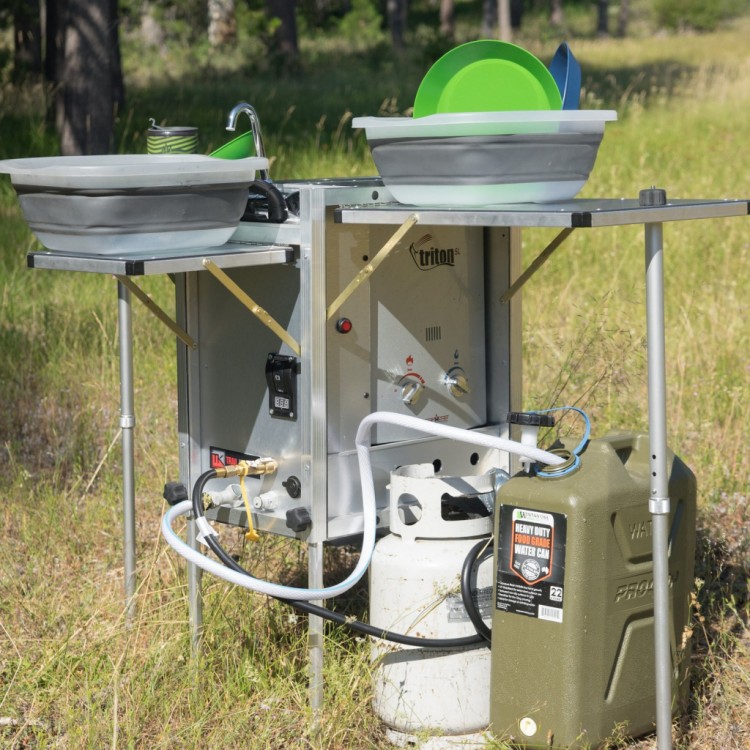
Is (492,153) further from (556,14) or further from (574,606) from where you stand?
(556,14)

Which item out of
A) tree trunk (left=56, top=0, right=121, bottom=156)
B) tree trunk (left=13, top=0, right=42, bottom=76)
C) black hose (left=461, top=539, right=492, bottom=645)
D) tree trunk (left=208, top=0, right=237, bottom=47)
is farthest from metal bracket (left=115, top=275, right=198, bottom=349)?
tree trunk (left=208, top=0, right=237, bottom=47)

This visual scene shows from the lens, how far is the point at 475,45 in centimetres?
275

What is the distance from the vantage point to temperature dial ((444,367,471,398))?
3105mm

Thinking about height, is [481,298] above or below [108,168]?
below

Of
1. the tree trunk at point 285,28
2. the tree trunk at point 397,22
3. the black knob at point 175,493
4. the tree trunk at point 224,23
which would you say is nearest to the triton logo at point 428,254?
the black knob at point 175,493

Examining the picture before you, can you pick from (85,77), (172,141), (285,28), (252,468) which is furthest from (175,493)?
(285,28)

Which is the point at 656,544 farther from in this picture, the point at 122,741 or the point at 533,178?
the point at 122,741

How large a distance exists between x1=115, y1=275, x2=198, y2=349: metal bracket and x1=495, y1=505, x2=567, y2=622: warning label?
36.1 inches

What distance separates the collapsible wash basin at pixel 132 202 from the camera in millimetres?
2449

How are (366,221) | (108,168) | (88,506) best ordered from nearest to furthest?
(108,168)
(366,221)
(88,506)

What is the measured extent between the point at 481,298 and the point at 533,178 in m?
0.68

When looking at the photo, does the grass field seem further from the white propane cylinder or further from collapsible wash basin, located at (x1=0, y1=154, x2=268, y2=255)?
collapsible wash basin, located at (x1=0, y1=154, x2=268, y2=255)

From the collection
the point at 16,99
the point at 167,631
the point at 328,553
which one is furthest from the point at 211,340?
the point at 16,99

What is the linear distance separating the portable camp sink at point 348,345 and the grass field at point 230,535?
190mm
